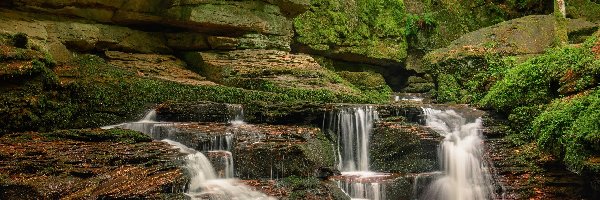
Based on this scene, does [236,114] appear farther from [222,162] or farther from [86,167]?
[86,167]

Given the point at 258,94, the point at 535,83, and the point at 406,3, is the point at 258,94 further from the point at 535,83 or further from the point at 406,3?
the point at 406,3

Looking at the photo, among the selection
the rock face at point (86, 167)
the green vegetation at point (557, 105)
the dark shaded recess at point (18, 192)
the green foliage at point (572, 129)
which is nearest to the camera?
the dark shaded recess at point (18, 192)

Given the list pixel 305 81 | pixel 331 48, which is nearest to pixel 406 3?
pixel 331 48

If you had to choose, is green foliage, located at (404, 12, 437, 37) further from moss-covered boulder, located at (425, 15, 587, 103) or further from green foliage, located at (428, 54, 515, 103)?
green foliage, located at (428, 54, 515, 103)

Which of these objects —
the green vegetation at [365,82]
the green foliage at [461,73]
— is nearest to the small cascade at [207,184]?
the green foliage at [461,73]

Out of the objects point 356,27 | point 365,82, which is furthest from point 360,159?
point 356,27

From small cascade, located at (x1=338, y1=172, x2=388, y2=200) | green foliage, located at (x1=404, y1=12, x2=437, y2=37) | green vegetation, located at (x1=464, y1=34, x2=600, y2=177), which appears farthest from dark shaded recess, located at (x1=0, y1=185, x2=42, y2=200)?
A: green foliage, located at (x1=404, y1=12, x2=437, y2=37)

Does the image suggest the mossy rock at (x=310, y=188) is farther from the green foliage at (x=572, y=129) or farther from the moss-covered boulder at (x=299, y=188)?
the green foliage at (x=572, y=129)

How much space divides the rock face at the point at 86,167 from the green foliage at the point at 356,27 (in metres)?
9.77

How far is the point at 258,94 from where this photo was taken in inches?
408

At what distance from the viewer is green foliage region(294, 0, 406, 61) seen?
52.7ft

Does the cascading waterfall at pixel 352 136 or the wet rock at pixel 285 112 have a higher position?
the wet rock at pixel 285 112

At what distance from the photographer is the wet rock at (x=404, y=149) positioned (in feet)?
29.0

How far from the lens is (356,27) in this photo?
56.9ft
